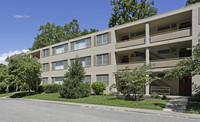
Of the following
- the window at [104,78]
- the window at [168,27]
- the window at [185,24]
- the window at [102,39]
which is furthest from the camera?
the window at [102,39]

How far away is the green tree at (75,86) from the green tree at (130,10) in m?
20.5

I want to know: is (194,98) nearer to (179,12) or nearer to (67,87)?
(179,12)

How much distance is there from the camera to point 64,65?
1158 inches

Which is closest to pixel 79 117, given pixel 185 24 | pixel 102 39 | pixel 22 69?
pixel 102 39

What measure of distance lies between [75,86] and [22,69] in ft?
35.6

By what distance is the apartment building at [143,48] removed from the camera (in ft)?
57.3

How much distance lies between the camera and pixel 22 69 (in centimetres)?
2441

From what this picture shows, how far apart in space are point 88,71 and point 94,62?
6.39ft

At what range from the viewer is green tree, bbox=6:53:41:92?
2414 cm

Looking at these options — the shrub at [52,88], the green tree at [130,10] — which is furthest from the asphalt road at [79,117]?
the green tree at [130,10]

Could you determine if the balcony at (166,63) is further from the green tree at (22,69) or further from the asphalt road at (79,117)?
the green tree at (22,69)

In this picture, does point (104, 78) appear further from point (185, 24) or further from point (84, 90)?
point (185, 24)

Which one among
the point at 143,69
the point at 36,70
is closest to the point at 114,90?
the point at 143,69

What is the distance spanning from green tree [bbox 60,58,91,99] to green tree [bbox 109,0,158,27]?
67.3 ft
